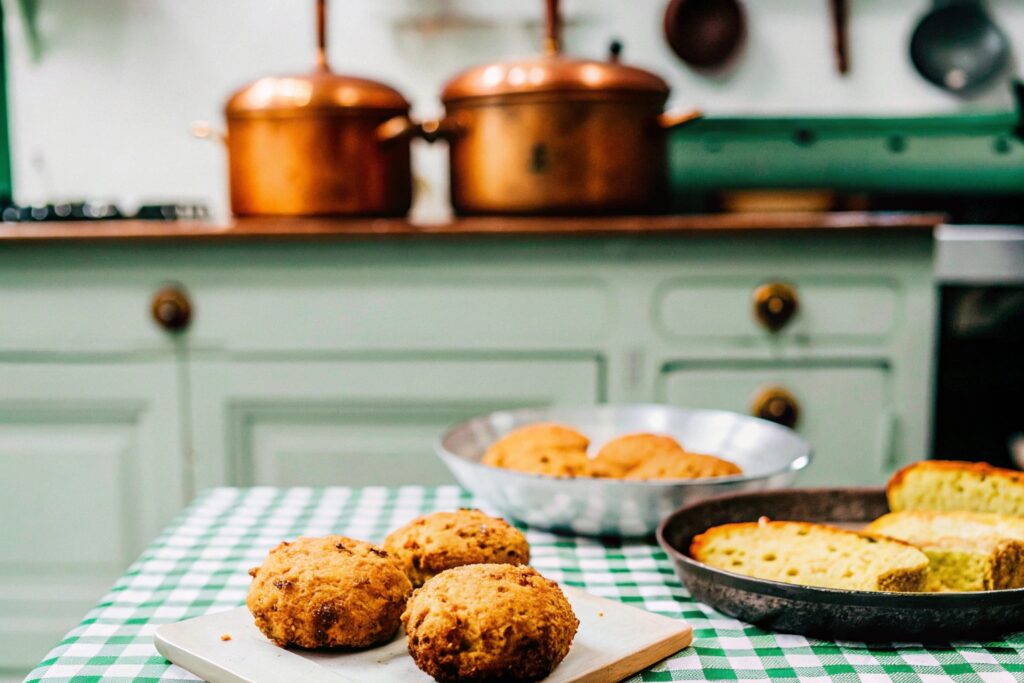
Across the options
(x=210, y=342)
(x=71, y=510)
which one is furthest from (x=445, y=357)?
(x=71, y=510)

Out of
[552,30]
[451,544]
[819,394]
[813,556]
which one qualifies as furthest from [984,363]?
[451,544]

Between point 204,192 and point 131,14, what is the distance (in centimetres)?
40

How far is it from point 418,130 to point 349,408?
433 millimetres

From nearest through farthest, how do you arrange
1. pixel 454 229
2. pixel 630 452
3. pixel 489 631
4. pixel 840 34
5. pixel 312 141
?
pixel 489 631 → pixel 630 452 → pixel 454 229 → pixel 312 141 → pixel 840 34

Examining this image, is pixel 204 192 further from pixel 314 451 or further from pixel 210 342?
pixel 314 451

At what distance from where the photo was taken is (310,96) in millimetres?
1494

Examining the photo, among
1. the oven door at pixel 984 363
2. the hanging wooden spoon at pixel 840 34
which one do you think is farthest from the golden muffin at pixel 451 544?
the hanging wooden spoon at pixel 840 34

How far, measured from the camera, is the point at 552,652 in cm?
45

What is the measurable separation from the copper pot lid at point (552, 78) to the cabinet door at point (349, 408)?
0.41m

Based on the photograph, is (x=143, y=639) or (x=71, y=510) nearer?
(x=143, y=639)

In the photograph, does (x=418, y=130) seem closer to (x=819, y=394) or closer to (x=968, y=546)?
(x=819, y=394)

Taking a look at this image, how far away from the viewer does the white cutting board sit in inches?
18.1

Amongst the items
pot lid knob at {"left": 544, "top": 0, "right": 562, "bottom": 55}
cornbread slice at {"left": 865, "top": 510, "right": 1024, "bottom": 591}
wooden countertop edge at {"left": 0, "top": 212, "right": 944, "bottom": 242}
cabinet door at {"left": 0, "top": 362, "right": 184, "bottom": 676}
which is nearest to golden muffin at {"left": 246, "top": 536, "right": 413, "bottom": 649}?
cornbread slice at {"left": 865, "top": 510, "right": 1024, "bottom": 591}

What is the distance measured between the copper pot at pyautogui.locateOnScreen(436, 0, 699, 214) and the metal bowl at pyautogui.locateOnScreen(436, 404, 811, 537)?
658mm
